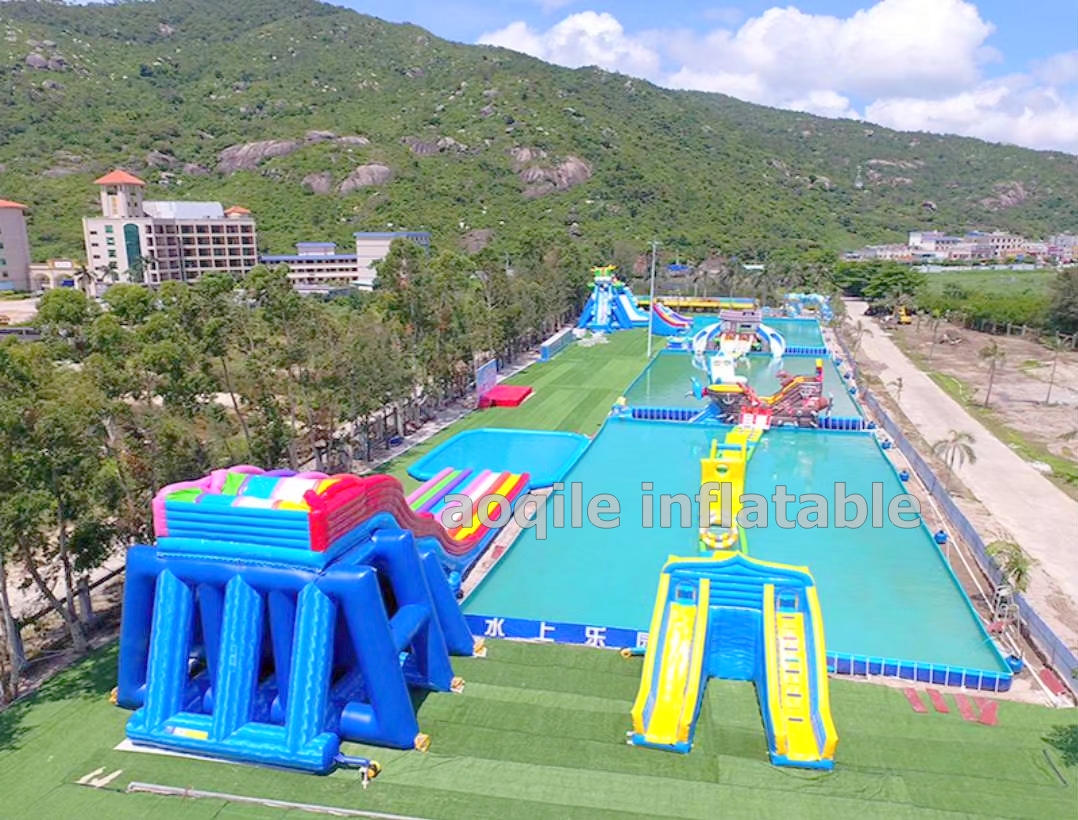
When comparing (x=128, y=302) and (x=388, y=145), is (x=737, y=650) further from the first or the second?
(x=388, y=145)

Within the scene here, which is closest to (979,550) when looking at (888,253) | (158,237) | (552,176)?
(158,237)

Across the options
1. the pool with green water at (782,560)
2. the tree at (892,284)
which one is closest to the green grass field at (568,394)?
the pool with green water at (782,560)

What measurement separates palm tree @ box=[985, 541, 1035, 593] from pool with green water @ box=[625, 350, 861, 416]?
58.4 feet

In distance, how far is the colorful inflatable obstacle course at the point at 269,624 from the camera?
1265 centimetres

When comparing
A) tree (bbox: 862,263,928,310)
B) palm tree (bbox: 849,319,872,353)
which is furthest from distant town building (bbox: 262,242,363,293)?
tree (bbox: 862,263,928,310)

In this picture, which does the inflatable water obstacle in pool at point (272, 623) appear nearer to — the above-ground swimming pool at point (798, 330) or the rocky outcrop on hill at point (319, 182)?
the above-ground swimming pool at point (798, 330)

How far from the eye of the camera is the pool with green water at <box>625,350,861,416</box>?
40062 millimetres

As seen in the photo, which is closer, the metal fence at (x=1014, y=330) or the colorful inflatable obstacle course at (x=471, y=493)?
the colorful inflatable obstacle course at (x=471, y=493)

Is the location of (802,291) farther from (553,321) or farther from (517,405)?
(517,405)

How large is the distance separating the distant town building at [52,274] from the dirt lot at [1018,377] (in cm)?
7429

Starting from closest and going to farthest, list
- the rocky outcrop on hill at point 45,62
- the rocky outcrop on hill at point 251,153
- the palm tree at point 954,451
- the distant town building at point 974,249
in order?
the palm tree at point 954,451
the rocky outcrop on hill at point 251,153
the rocky outcrop on hill at point 45,62
the distant town building at point 974,249

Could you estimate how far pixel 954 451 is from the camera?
2886 centimetres

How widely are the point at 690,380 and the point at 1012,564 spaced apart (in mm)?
29233

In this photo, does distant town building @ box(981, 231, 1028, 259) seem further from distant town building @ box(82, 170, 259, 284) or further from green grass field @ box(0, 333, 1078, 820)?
green grass field @ box(0, 333, 1078, 820)
